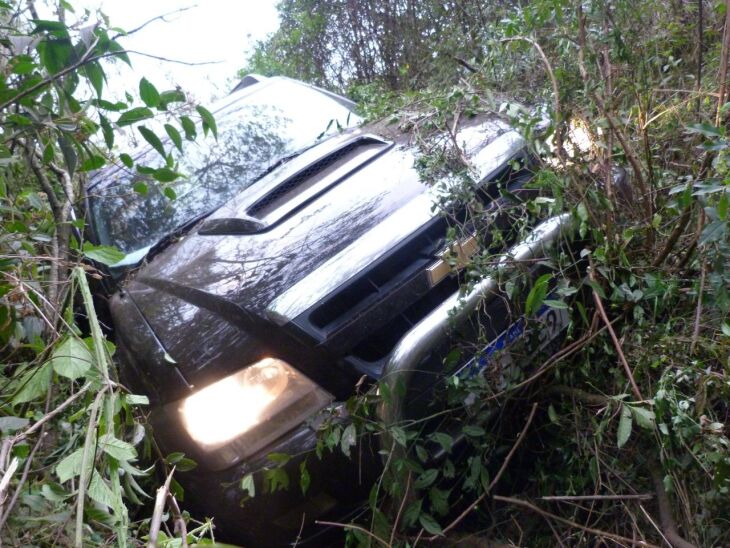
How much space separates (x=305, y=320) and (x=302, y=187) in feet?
3.32

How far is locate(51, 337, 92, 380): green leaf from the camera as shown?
5.02 ft

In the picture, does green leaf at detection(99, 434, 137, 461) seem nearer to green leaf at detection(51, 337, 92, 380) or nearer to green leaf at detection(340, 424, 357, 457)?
green leaf at detection(51, 337, 92, 380)

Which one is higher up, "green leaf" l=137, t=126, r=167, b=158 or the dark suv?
"green leaf" l=137, t=126, r=167, b=158

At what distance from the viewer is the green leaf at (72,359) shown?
1.53 m

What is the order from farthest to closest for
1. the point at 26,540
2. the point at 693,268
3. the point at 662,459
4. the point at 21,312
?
the point at 693,268 → the point at 21,312 → the point at 662,459 → the point at 26,540

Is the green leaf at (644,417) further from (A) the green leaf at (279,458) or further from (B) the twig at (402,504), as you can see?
(A) the green leaf at (279,458)

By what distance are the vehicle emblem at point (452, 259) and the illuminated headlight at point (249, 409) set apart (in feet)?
1.77

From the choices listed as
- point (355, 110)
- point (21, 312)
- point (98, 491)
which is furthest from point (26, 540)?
point (355, 110)

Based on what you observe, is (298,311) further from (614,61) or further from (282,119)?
(282,119)

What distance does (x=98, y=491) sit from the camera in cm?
136

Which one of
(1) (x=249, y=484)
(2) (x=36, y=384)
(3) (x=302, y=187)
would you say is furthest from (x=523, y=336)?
(2) (x=36, y=384)

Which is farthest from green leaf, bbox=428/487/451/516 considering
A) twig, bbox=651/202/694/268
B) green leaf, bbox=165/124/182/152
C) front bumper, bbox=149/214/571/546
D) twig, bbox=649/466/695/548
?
green leaf, bbox=165/124/182/152

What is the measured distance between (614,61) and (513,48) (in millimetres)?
392

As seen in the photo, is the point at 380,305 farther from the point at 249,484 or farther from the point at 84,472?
the point at 84,472
